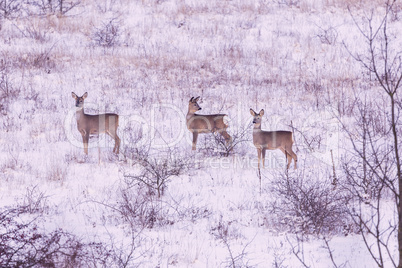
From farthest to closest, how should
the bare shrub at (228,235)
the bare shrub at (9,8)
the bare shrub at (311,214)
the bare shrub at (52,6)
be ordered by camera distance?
the bare shrub at (52,6), the bare shrub at (9,8), the bare shrub at (311,214), the bare shrub at (228,235)

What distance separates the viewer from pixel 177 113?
12781mm

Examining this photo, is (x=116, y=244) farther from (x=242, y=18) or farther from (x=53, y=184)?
(x=242, y=18)

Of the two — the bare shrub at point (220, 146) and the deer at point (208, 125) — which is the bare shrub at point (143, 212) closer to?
the bare shrub at point (220, 146)

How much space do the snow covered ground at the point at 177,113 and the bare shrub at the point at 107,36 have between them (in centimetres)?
5

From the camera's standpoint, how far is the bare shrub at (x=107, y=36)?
1820 cm

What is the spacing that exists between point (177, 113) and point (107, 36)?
6849 millimetres

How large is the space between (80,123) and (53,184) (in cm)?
243

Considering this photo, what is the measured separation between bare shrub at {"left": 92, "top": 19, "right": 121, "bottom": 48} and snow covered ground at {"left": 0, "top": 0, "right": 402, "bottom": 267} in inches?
2.0

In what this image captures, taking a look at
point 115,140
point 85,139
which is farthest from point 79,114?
point 115,140

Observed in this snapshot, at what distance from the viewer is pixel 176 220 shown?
6699 mm

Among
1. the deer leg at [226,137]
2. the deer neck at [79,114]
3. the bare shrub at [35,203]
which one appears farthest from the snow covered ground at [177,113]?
the deer neck at [79,114]

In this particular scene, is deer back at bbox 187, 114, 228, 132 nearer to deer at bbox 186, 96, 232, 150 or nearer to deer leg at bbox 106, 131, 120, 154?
deer at bbox 186, 96, 232, 150

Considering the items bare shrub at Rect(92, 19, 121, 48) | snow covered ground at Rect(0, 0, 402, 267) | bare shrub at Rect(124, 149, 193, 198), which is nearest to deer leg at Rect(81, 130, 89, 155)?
snow covered ground at Rect(0, 0, 402, 267)

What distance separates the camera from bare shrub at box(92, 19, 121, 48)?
18.2 metres
